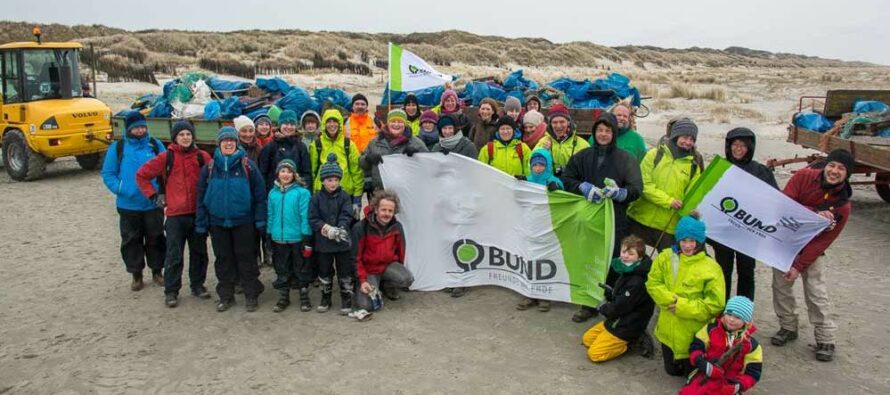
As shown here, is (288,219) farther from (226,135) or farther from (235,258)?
(226,135)

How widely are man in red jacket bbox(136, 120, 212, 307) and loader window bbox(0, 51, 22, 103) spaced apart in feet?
29.2

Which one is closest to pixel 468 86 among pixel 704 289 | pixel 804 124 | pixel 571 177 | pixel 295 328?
pixel 804 124

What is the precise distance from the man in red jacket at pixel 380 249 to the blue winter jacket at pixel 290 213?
1.70 ft

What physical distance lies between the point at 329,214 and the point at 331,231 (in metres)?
0.24

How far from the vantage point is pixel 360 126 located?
782 centimetres

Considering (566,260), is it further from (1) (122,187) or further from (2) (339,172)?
(1) (122,187)

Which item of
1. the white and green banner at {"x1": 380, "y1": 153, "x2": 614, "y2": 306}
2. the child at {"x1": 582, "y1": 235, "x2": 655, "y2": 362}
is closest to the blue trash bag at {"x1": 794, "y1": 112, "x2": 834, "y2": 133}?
the white and green banner at {"x1": 380, "y1": 153, "x2": 614, "y2": 306}

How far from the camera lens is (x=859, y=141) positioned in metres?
10.1

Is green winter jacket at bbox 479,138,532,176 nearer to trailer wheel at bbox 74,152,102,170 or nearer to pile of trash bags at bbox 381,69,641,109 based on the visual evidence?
pile of trash bags at bbox 381,69,641,109

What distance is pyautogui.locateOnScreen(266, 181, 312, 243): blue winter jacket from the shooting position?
20.0ft

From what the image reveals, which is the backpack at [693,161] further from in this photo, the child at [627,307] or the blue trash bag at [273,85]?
the blue trash bag at [273,85]

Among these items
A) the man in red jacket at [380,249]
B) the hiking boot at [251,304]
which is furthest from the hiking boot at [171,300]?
the man in red jacket at [380,249]

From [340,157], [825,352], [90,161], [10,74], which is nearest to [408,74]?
[340,157]

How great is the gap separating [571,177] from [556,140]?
85cm
